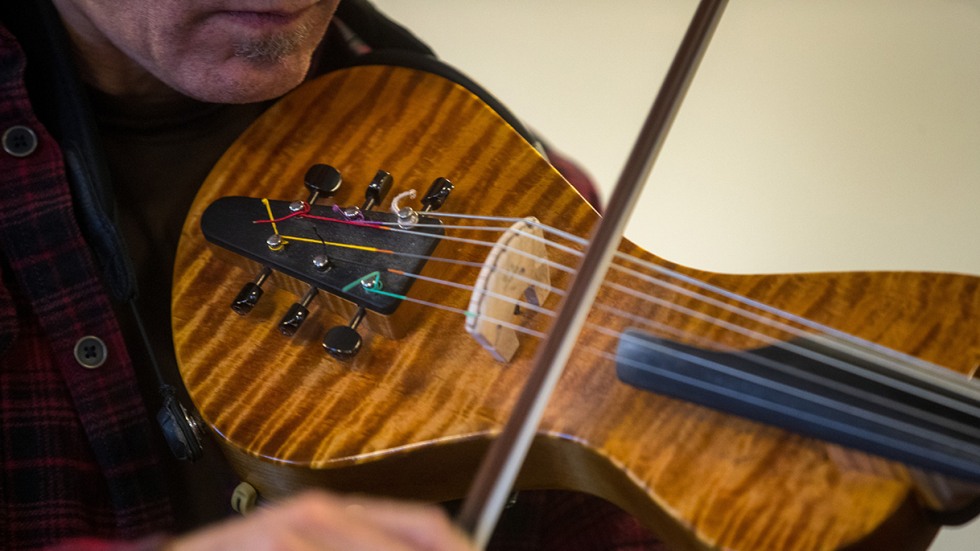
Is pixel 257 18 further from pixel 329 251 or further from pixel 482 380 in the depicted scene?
pixel 482 380

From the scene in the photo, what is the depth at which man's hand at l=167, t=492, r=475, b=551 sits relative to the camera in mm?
425

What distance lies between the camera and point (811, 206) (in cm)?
137

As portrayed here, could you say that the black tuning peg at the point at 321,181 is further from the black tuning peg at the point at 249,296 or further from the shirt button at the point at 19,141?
the shirt button at the point at 19,141

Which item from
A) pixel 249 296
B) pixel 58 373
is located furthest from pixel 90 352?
pixel 249 296

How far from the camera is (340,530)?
0.43 metres

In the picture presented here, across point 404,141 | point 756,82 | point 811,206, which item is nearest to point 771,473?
point 404,141

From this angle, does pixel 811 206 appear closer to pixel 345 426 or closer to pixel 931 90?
pixel 931 90

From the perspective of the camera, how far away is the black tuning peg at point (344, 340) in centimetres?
Result: 68

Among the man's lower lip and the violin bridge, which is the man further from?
the violin bridge

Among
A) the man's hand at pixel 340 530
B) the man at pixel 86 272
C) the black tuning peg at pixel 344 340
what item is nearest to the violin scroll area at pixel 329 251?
the black tuning peg at pixel 344 340

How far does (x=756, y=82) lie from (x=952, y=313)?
991 mm

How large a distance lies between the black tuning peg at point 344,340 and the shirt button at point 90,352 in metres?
0.22

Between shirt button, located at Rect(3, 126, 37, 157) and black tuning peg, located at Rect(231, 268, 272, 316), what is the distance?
0.76 feet

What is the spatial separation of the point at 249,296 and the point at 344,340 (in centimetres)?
10
